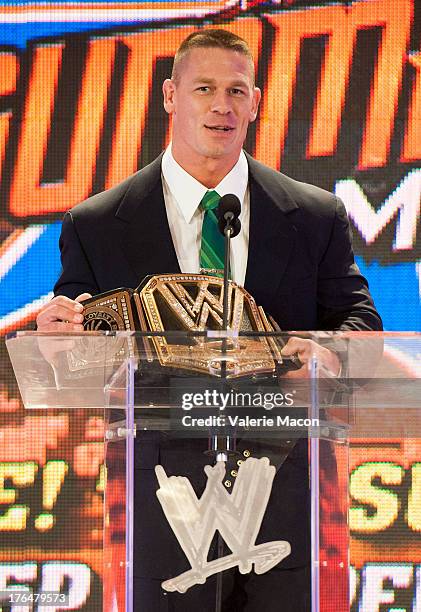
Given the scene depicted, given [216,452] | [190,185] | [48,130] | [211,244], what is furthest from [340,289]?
[48,130]

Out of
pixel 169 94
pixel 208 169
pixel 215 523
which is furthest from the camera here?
pixel 169 94

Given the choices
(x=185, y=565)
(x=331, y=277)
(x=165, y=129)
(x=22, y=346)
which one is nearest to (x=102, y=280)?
(x=331, y=277)

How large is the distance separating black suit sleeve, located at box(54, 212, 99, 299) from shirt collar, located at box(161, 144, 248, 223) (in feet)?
0.95

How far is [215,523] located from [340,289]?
3.73ft

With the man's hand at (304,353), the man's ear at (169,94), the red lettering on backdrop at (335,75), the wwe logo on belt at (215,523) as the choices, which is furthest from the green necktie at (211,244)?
the red lettering on backdrop at (335,75)

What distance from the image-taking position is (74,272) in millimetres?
2791

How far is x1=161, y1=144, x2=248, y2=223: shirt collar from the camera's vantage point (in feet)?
9.40

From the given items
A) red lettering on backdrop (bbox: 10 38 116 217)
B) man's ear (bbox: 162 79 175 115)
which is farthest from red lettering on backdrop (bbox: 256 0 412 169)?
man's ear (bbox: 162 79 175 115)

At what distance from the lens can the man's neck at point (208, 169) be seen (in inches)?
116

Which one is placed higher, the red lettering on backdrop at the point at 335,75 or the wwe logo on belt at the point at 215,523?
the red lettering on backdrop at the point at 335,75

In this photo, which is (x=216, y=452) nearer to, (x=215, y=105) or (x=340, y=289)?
(x=340, y=289)

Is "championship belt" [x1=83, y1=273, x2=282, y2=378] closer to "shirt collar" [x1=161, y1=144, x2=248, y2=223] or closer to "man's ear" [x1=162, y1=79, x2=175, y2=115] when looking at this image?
"shirt collar" [x1=161, y1=144, x2=248, y2=223]

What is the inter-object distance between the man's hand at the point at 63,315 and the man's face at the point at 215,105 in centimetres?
87

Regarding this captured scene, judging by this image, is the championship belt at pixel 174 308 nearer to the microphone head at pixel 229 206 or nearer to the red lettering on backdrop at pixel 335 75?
the microphone head at pixel 229 206
